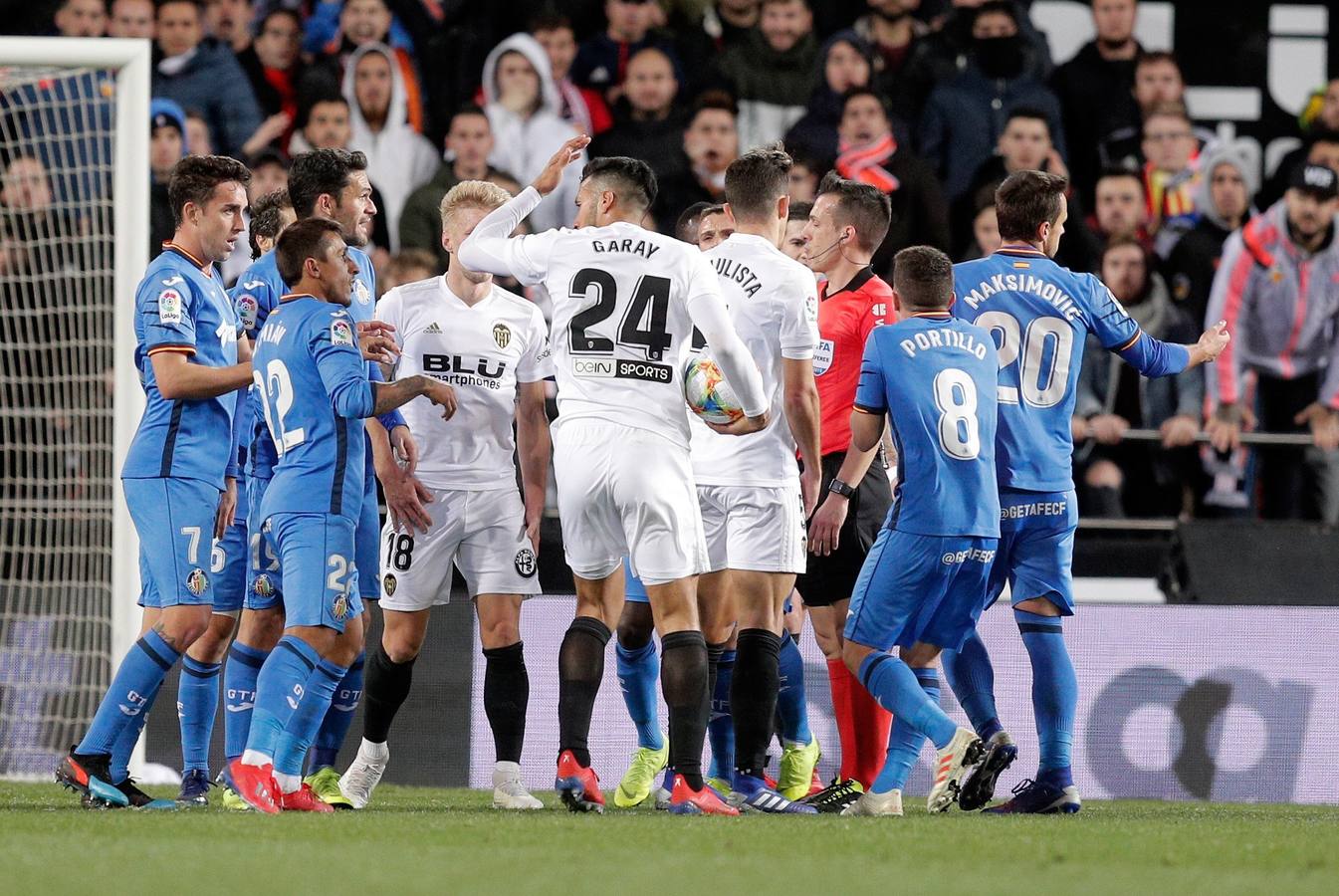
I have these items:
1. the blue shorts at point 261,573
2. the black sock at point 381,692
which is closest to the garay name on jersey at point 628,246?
the blue shorts at point 261,573

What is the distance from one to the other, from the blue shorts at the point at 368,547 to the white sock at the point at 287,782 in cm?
77

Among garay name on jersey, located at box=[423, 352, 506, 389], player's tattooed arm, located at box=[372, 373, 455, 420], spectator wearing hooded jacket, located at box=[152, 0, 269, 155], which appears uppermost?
spectator wearing hooded jacket, located at box=[152, 0, 269, 155]

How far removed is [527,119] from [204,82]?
2222 millimetres

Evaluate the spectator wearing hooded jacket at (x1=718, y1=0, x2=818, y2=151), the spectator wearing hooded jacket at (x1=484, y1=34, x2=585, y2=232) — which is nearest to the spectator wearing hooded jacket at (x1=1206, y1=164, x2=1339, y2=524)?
the spectator wearing hooded jacket at (x1=718, y1=0, x2=818, y2=151)

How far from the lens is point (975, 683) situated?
7.71 meters

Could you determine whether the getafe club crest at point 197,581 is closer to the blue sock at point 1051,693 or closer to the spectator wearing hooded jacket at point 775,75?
the blue sock at point 1051,693

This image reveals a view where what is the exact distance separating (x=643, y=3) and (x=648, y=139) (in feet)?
4.27

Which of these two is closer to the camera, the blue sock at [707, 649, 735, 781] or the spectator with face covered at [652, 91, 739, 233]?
the blue sock at [707, 649, 735, 781]

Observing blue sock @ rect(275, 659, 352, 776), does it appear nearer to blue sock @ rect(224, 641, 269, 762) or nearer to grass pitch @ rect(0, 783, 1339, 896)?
grass pitch @ rect(0, 783, 1339, 896)

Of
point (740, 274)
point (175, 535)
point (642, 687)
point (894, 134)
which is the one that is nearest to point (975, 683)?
point (642, 687)

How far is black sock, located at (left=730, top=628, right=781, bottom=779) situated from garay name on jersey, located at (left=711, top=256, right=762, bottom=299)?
1340 millimetres

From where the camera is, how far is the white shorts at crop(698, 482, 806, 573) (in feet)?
23.8

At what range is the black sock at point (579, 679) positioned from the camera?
700cm

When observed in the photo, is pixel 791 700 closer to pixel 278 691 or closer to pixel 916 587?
pixel 916 587
